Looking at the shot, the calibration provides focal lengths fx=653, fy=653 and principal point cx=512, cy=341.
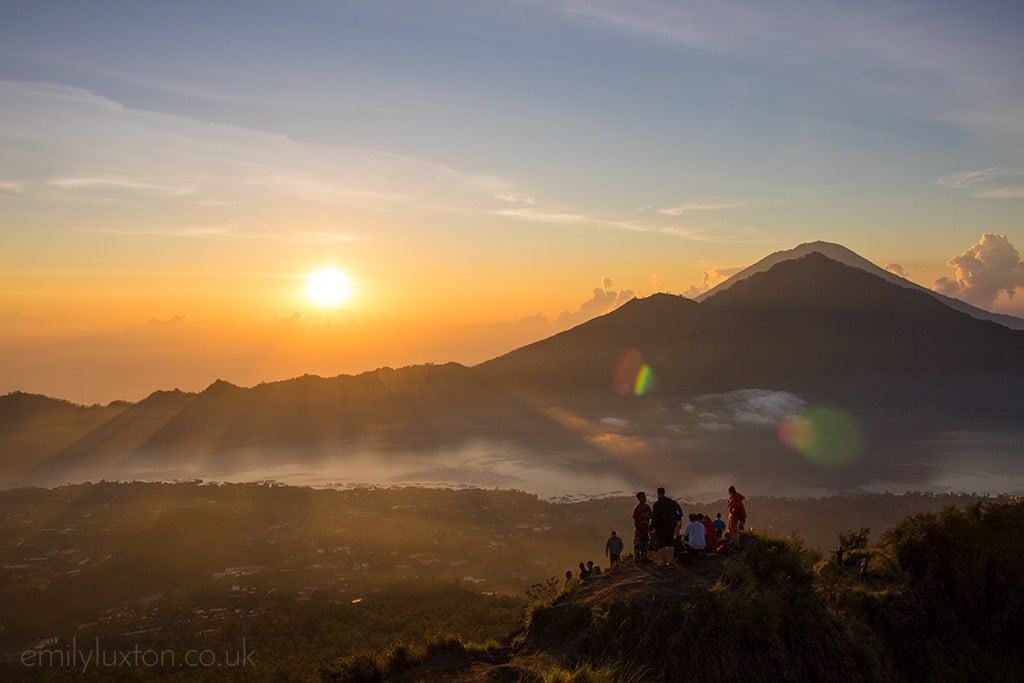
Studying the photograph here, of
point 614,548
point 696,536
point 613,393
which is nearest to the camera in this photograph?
point 696,536

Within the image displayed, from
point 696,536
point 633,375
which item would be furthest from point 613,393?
point 696,536

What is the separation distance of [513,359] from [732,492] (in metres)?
157

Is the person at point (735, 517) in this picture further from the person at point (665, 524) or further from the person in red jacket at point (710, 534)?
the person at point (665, 524)

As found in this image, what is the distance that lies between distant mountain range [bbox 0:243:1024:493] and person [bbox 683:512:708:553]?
9593 centimetres

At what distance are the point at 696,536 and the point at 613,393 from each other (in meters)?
139

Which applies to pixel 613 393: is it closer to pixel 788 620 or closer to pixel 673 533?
pixel 673 533

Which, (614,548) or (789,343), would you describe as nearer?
(614,548)

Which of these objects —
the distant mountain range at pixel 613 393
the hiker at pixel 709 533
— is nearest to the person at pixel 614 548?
the hiker at pixel 709 533

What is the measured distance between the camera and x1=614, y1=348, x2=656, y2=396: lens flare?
149250 mm

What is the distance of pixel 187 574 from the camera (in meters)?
40.3

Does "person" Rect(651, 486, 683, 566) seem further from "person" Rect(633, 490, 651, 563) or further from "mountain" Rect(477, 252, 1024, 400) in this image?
"mountain" Rect(477, 252, 1024, 400)

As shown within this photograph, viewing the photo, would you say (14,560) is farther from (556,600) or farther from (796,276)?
(796,276)

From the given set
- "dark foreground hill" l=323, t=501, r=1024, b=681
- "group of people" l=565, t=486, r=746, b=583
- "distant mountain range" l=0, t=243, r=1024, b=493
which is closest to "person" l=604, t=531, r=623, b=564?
"group of people" l=565, t=486, r=746, b=583

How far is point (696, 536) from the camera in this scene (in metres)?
12.0
